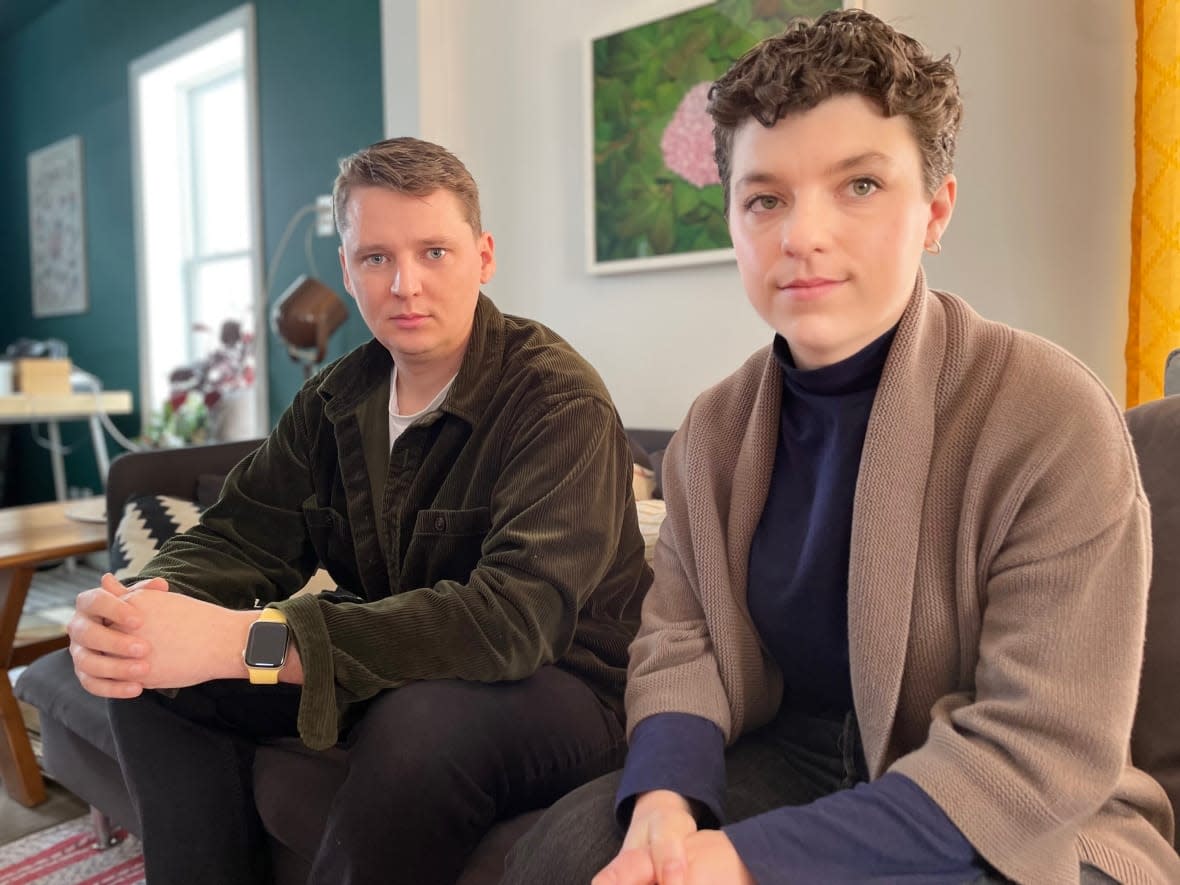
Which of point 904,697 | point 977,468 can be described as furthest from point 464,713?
point 977,468

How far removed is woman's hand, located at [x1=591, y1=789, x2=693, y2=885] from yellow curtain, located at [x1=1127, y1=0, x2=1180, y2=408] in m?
1.25

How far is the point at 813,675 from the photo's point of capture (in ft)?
3.04

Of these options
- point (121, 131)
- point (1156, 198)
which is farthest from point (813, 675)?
point (121, 131)

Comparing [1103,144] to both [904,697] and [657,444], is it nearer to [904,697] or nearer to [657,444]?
[657,444]

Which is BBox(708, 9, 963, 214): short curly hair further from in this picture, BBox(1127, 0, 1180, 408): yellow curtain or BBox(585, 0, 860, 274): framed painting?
BBox(585, 0, 860, 274): framed painting

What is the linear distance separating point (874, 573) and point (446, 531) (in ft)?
1.99

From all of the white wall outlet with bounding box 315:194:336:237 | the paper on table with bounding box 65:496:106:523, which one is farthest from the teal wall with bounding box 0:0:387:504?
the paper on table with bounding box 65:496:106:523

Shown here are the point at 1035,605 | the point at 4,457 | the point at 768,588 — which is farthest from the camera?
the point at 4,457

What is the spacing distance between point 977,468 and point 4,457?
544 cm

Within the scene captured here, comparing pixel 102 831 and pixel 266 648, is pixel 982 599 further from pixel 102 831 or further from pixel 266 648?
pixel 102 831

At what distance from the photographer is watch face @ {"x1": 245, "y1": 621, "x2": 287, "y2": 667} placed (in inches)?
39.4

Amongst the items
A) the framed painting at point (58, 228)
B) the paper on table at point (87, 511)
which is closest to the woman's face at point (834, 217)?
the paper on table at point (87, 511)

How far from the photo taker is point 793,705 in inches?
38.9

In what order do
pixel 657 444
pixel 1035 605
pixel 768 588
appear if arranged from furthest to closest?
pixel 657 444 → pixel 768 588 → pixel 1035 605
